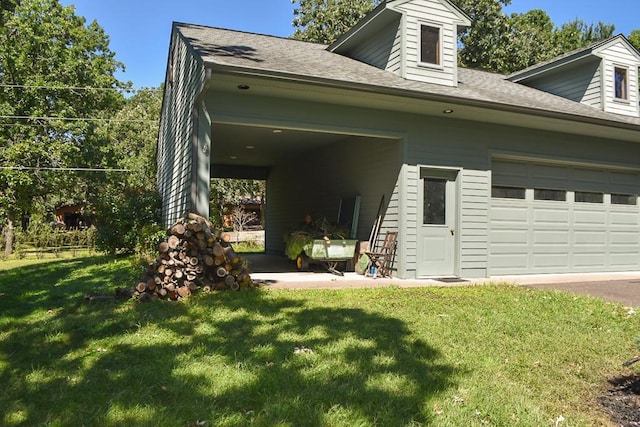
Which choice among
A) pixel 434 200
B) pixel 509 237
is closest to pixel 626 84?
pixel 509 237

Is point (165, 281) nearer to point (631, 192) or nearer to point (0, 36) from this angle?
point (631, 192)

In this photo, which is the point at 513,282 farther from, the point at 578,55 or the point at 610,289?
the point at 578,55

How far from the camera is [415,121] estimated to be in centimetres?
800

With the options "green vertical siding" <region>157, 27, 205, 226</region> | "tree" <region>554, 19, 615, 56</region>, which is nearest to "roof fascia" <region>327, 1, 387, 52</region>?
"green vertical siding" <region>157, 27, 205, 226</region>

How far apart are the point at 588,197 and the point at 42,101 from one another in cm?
1903

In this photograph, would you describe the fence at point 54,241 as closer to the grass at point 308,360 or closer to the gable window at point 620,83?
the grass at point 308,360

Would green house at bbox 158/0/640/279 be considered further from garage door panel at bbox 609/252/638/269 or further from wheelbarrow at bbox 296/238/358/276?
wheelbarrow at bbox 296/238/358/276

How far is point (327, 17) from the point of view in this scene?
23703mm

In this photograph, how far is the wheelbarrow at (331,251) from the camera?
26.7ft

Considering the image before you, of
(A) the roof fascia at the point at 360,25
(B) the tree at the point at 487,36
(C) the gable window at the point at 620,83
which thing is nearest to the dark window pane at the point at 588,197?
(C) the gable window at the point at 620,83

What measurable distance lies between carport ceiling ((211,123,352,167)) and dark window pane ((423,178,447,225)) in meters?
2.38

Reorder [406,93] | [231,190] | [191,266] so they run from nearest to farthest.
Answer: [191,266] → [406,93] → [231,190]

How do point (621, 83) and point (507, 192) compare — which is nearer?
point (507, 192)

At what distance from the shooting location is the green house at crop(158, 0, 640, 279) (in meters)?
6.96
